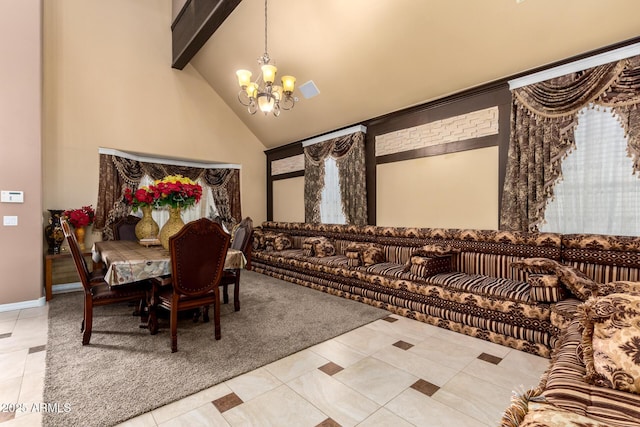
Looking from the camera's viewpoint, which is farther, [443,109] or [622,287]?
[443,109]

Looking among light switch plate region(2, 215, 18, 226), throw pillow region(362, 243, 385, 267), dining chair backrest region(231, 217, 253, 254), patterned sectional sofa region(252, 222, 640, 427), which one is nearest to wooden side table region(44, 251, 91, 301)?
light switch plate region(2, 215, 18, 226)

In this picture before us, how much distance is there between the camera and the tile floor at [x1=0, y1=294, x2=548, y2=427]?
160 centimetres

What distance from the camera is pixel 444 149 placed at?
12.4 ft

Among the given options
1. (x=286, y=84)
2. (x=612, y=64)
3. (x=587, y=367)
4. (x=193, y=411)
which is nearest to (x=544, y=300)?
(x=587, y=367)

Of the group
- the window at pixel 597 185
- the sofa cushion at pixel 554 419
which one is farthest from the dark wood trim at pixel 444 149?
the sofa cushion at pixel 554 419

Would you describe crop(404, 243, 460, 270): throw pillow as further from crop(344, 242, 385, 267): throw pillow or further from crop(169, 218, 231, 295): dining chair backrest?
crop(169, 218, 231, 295): dining chair backrest

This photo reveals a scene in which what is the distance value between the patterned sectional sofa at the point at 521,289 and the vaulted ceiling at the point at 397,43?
1.82m

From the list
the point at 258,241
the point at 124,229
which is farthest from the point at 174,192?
the point at 258,241

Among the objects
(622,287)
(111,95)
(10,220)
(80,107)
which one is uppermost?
(111,95)

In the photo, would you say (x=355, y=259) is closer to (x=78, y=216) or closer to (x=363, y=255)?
(x=363, y=255)

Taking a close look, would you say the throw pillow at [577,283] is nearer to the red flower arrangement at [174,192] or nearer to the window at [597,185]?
the window at [597,185]

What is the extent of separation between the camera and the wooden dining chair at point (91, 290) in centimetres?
235

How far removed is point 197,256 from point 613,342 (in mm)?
2523

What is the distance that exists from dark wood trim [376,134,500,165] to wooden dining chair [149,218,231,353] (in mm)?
2848
